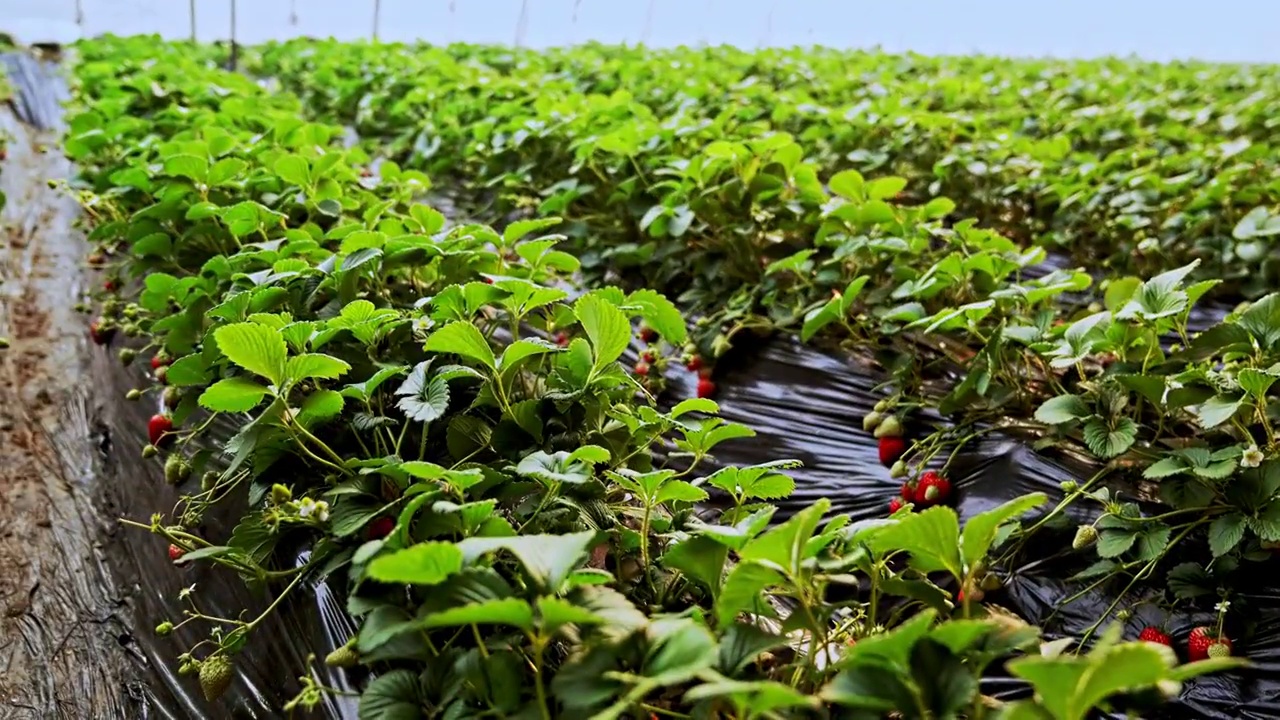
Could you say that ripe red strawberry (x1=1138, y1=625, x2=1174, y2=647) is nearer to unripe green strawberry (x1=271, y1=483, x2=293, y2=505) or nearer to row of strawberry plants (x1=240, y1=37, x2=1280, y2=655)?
row of strawberry plants (x1=240, y1=37, x2=1280, y2=655)

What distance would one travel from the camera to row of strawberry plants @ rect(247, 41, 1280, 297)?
2.77 m

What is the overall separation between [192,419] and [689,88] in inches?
119

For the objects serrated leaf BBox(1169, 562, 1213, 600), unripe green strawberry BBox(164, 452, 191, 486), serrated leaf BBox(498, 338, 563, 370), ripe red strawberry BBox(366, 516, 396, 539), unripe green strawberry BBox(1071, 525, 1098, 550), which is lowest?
unripe green strawberry BBox(164, 452, 191, 486)

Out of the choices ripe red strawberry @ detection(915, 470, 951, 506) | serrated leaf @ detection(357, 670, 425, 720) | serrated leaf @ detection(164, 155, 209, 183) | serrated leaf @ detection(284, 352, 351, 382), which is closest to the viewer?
serrated leaf @ detection(357, 670, 425, 720)

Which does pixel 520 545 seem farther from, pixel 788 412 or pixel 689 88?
pixel 689 88

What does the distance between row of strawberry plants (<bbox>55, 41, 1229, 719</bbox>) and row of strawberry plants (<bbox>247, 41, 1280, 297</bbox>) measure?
0.98m

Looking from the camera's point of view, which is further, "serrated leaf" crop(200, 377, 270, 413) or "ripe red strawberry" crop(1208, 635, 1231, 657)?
"ripe red strawberry" crop(1208, 635, 1231, 657)

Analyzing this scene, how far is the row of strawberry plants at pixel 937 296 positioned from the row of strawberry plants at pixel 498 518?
393 millimetres

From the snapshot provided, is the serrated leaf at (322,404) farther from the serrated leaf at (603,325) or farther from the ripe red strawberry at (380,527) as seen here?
the serrated leaf at (603,325)

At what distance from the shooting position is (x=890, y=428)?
1917 mm

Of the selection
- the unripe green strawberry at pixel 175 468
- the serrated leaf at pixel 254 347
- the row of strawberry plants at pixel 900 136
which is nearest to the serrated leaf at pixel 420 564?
the serrated leaf at pixel 254 347

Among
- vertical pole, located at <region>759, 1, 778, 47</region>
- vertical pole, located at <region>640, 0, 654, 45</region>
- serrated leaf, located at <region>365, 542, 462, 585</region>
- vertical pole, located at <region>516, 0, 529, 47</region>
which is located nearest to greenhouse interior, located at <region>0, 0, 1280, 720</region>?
serrated leaf, located at <region>365, 542, 462, 585</region>

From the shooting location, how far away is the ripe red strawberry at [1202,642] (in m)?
1.34

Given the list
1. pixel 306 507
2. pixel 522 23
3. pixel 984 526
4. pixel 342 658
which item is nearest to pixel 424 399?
pixel 306 507
